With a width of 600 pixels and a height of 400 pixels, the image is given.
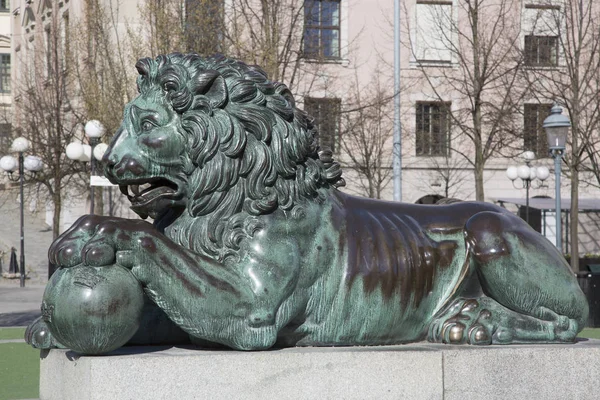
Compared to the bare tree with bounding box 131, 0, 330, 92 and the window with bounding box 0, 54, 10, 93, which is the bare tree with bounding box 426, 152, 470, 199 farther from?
the window with bounding box 0, 54, 10, 93

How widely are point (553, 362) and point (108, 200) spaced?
105ft

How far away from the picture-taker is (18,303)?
69.1 feet

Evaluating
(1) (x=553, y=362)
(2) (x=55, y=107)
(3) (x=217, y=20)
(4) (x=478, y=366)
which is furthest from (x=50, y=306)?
(2) (x=55, y=107)

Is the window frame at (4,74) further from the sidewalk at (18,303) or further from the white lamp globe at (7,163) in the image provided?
the white lamp globe at (7,163)

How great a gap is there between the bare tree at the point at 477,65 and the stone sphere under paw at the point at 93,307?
887 inches

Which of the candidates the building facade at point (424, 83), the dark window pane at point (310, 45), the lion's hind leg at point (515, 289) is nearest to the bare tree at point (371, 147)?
the building facade at point (424, 83)

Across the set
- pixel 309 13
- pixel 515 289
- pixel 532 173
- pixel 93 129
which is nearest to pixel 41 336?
pixel 515 289

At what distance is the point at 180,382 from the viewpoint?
4402 mm

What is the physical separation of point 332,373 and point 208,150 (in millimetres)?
1173

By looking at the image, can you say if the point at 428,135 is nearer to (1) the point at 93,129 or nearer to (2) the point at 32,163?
(2) the point at 32,163

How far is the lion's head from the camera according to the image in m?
4.70

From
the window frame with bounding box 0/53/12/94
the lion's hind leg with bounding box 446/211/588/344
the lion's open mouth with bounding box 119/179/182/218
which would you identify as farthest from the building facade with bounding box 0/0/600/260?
the lion's open mouth with bounding box 119/179/182/218

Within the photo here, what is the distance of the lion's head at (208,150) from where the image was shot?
4703 millimetres

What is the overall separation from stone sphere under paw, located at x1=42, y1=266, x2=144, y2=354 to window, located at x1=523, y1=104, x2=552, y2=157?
2608 cm
